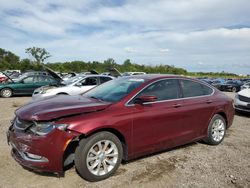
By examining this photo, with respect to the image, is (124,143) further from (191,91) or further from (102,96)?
(191,91)

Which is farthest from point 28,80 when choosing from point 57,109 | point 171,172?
point 171,172

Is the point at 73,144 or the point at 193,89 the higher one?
the point at 193,89

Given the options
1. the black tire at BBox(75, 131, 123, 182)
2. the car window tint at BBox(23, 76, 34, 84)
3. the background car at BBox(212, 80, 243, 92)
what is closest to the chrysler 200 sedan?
the black tire at BBox(75, 131, 123, 182)

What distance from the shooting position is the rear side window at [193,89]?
527cm

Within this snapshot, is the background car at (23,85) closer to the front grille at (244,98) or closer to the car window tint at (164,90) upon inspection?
the front grille at (244,98)

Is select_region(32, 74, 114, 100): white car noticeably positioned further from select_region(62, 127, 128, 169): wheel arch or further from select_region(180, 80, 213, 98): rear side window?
select_region(62, 127, 128, 169): wheel arch

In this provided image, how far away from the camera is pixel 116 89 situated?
191 inches

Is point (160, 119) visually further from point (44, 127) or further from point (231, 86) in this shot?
point (231, 86)

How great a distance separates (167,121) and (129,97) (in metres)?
0.90

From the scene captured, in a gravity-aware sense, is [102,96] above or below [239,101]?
above

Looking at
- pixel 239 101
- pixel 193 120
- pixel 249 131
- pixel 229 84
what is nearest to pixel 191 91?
pixel 193 120

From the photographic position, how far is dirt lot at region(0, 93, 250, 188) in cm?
383

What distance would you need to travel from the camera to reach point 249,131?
7188mm

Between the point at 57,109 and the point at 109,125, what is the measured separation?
808 mm
